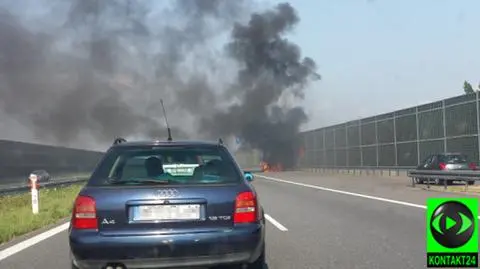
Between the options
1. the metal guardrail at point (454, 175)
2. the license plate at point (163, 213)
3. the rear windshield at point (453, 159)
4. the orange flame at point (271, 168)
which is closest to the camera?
the license plate at point (163, 213)

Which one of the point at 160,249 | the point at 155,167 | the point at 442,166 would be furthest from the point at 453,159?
the point at 160,249

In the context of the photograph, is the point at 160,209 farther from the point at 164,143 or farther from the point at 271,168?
the point at 271,168

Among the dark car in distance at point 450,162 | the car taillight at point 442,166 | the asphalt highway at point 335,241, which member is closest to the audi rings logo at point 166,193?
the asphalt highway at point 335,241

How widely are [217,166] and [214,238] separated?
94 centimetres

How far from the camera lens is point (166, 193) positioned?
529 cm

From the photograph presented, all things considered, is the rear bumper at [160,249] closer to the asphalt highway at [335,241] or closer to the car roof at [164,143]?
the car roof at [164,143]

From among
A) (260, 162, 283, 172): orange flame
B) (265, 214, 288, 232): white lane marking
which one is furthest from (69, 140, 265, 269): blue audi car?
(260, 162, 283, 172): orange flame

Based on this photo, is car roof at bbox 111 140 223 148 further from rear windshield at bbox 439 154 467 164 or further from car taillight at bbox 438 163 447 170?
rear windshield at bbox 439 154 467 164

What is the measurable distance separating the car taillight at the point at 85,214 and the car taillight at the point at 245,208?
1.24 metres

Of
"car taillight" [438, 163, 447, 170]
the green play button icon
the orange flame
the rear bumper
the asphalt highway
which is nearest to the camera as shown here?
Answer: the green play button icon

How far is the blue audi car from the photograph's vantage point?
202 inches

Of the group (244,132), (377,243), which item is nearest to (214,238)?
(377,243)

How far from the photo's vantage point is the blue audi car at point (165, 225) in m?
5.14

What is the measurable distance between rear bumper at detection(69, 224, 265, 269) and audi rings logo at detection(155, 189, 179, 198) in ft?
1.13
